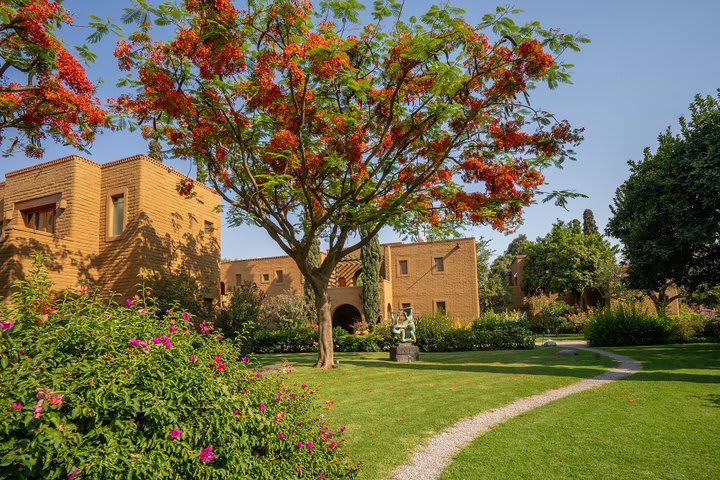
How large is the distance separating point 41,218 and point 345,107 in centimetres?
1169

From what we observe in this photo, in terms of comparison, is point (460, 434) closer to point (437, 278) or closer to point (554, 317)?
point (437, 278)

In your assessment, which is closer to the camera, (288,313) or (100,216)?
(100,216)

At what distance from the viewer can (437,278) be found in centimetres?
3209

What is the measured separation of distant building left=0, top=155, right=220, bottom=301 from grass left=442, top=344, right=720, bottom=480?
41.3 ft

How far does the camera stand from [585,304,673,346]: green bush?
21953 millimetres

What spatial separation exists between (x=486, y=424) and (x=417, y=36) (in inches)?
290

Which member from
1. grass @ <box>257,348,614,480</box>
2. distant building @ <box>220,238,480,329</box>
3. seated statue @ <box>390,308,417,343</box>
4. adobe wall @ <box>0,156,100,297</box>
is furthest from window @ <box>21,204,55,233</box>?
distant building @ <box>220,238,480,329</box>

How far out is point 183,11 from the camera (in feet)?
33.5

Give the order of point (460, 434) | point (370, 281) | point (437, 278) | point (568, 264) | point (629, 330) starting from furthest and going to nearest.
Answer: point (568, 264) → point (437, 278) → point (370, 281) → point (629, 330) → point (460, 434)

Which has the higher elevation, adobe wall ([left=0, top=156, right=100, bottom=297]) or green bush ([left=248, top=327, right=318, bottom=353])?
adobe wall ([left=0, top=156, right=100, bottom=297])

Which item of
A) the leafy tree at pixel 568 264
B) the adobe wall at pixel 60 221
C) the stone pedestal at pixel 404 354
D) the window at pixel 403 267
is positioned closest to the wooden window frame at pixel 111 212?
the adobe wall at pixel 60 221

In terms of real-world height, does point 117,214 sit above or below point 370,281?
above

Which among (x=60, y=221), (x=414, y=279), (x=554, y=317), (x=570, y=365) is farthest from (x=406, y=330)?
(x=554, y=317)

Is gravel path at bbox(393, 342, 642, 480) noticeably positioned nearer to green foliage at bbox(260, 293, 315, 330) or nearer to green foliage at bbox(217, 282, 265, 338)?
green foliage at bbox(217, 282, 265, 338)
